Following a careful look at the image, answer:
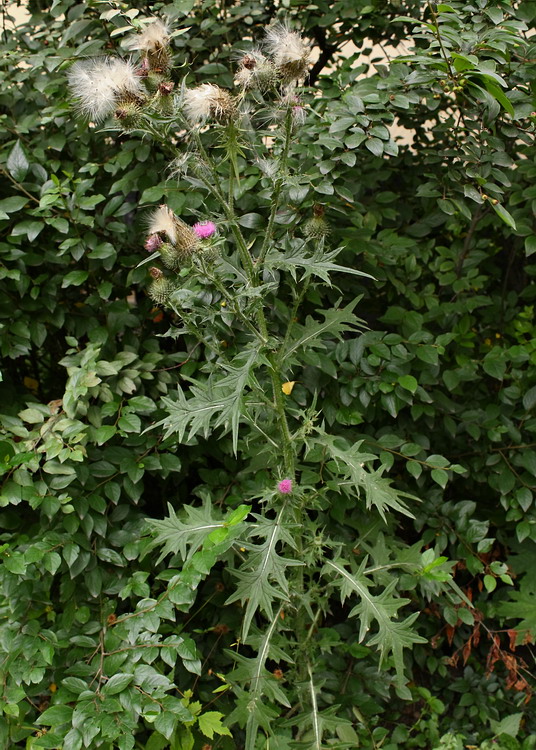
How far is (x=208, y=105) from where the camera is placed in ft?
3.92

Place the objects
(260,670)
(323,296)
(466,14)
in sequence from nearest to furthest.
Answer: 1. (260,670)
2. (466,14)
3. (323,296)

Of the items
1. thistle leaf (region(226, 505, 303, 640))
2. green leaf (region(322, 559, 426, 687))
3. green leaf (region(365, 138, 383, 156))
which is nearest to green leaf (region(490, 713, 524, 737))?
green leaf (region(322, 559, 426, 687))

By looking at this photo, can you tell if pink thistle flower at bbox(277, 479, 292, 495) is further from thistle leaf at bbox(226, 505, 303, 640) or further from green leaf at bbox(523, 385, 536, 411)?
green leaf at bbox(523, 385, 536, 411)

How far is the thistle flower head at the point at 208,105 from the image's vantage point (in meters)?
1.19

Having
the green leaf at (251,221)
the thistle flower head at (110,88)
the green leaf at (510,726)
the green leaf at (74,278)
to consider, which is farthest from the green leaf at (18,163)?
the green leaf at (510,726)

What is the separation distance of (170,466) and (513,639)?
1154mm

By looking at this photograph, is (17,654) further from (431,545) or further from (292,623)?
(431,545)

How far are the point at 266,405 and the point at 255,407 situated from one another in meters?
0.09

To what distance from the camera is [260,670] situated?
148 centimetres

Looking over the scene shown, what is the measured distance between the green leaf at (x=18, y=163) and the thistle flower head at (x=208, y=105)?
2.34ft

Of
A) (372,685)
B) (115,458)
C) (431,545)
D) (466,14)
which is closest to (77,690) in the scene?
(115,458)

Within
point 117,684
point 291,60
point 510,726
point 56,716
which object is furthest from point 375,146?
point 510,726

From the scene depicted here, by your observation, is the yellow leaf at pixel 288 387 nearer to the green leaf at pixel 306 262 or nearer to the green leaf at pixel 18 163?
the green leaf at pixel 306 262

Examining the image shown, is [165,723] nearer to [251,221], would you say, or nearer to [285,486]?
[285,486]
